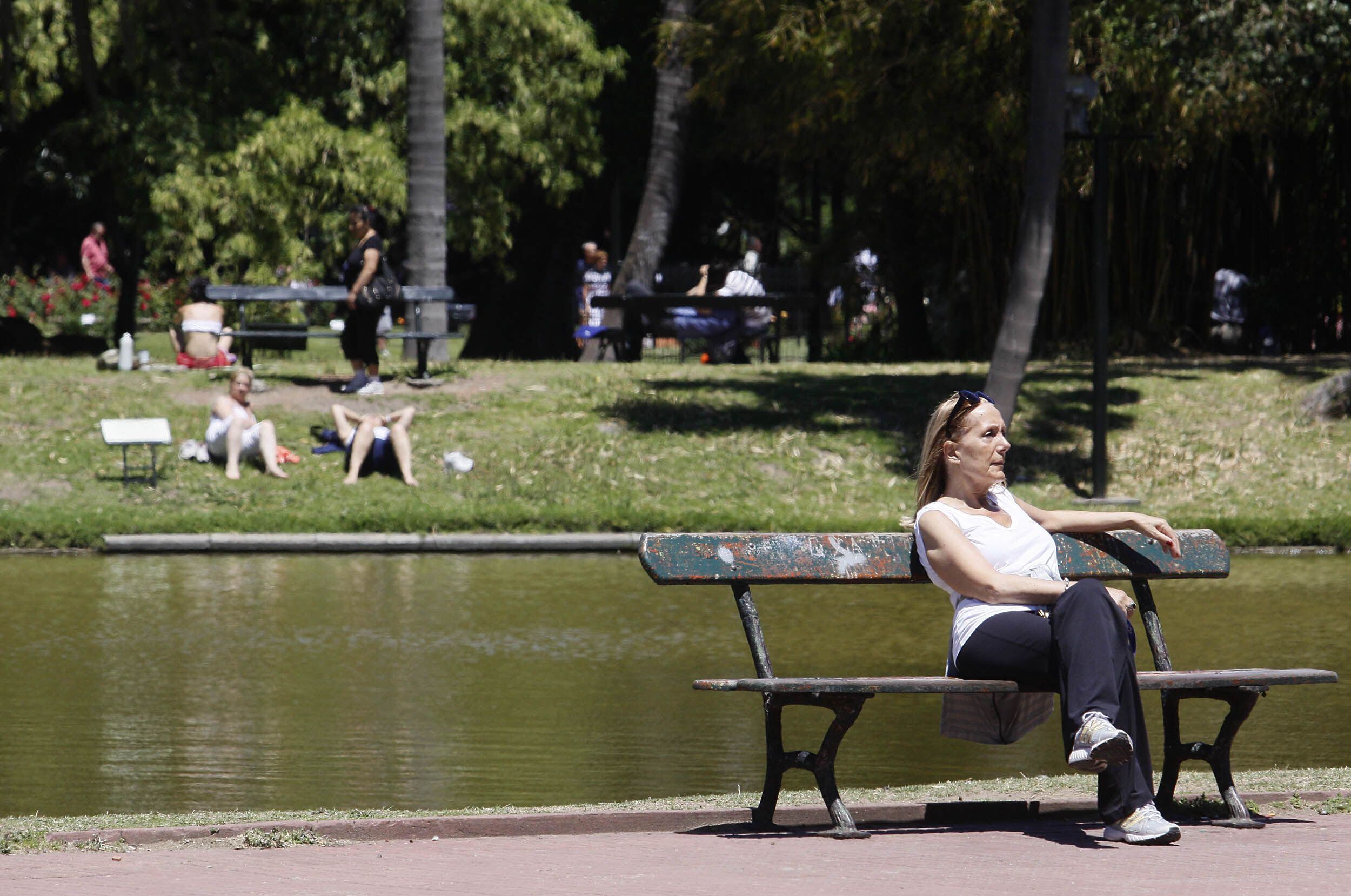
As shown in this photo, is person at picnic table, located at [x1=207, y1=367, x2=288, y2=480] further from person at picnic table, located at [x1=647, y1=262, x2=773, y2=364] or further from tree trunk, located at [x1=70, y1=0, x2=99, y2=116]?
tree trunk, located at [x1=70, y1=0, x2=99, y2=116]

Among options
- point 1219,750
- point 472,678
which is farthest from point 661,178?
point 1219,750

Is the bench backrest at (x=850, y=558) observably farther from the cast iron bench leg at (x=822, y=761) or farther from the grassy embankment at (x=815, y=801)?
the grassy embankment at (x=815, y=801)

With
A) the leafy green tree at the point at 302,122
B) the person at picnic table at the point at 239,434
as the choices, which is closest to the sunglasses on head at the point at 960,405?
the person at picnic table at the point at 239,434

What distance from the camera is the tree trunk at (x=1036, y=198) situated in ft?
51.1

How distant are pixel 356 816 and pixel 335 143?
18.8 meters

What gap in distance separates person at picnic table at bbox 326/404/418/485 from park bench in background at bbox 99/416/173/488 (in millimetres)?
1538

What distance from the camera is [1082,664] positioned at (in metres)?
5.41

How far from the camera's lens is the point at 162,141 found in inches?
922

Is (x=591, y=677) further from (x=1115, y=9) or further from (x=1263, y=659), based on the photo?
(x=1115, y=9)

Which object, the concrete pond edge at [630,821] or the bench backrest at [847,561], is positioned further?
the bench backrest at [847,561]

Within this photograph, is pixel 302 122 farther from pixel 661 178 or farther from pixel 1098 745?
pixel 1098 745

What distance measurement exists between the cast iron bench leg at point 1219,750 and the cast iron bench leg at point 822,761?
1117 millimetres

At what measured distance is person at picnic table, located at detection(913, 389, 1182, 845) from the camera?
5340mm

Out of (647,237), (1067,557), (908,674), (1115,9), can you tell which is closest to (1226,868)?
(1067,557)
